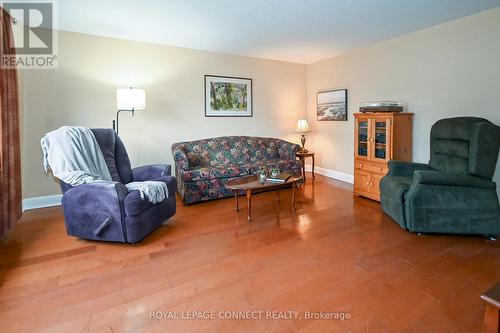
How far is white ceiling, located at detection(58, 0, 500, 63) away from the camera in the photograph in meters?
2.97

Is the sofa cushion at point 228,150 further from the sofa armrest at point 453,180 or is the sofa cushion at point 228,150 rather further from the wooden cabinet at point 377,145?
the sofa armrest at point 453,180

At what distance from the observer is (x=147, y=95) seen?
14.4 ft

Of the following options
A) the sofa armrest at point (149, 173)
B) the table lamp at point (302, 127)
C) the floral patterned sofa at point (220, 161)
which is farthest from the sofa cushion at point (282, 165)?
the sofa armrest at point (149, 173)

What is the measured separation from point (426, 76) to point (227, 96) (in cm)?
311

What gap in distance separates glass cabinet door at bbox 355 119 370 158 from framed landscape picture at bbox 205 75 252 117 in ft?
6.79

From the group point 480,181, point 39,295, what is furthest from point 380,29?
point 39,295

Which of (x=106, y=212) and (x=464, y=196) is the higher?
(x=464, y=196)

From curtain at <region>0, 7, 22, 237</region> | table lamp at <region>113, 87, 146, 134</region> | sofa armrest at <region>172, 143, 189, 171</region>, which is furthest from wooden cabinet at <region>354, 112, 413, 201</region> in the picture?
curtain at <region>0, 7, 22, 237</region>

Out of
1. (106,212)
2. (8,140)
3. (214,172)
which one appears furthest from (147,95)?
(106,212)

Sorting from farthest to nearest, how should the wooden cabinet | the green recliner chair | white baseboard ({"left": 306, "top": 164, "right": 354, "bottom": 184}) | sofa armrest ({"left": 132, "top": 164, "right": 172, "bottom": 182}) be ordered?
white baseboard ({"left": 306, "top": 164, "right": 354, "bottom": 184}) < the wooden cabinet < sofa armrest ({"left": 132, "top": 164, "right": 172, "bottom": 182}) < the green recliner chair

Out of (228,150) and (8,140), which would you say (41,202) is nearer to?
(8,140)

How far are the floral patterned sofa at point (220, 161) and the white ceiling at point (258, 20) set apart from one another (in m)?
1.62

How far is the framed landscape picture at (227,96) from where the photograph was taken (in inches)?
193

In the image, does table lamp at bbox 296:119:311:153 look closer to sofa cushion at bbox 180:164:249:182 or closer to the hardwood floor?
sofa cushion at bbox 180:164:249:182
